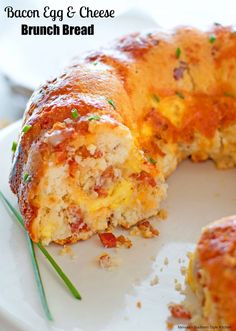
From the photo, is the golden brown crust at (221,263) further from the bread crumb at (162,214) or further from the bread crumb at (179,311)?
the bread crumb at (162,214)

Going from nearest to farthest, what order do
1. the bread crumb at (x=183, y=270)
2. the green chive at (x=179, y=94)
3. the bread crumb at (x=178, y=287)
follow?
the bread crumb at (x=178, y=287) → the bread crumb at (x=183, y=270) → the green chive at (x=179, y=94)

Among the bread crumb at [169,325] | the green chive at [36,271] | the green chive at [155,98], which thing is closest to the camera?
the bread crumb at [169,325]

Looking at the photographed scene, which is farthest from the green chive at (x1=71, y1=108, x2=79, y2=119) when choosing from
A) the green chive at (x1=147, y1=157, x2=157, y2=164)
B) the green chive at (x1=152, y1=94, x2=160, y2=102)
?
the green chive at (x1=152, y1=94, x2=160, y2=102)

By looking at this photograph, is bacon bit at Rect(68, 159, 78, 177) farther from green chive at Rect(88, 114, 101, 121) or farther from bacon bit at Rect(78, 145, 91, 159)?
green chive at Rect(88, 114, 101, 121)

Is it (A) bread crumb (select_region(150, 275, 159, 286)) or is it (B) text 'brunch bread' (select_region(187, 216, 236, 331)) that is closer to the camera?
(B) text 'brunch bread' (select_region(187, 216, 236, 331))

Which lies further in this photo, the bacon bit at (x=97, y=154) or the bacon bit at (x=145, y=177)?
the bacon bit at (x=145, y=177)

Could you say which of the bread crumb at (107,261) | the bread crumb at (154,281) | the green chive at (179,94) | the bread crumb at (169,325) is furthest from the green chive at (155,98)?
the bread crumb at (169,325)

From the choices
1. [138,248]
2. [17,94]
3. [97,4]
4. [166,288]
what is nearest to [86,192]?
[138,248]
